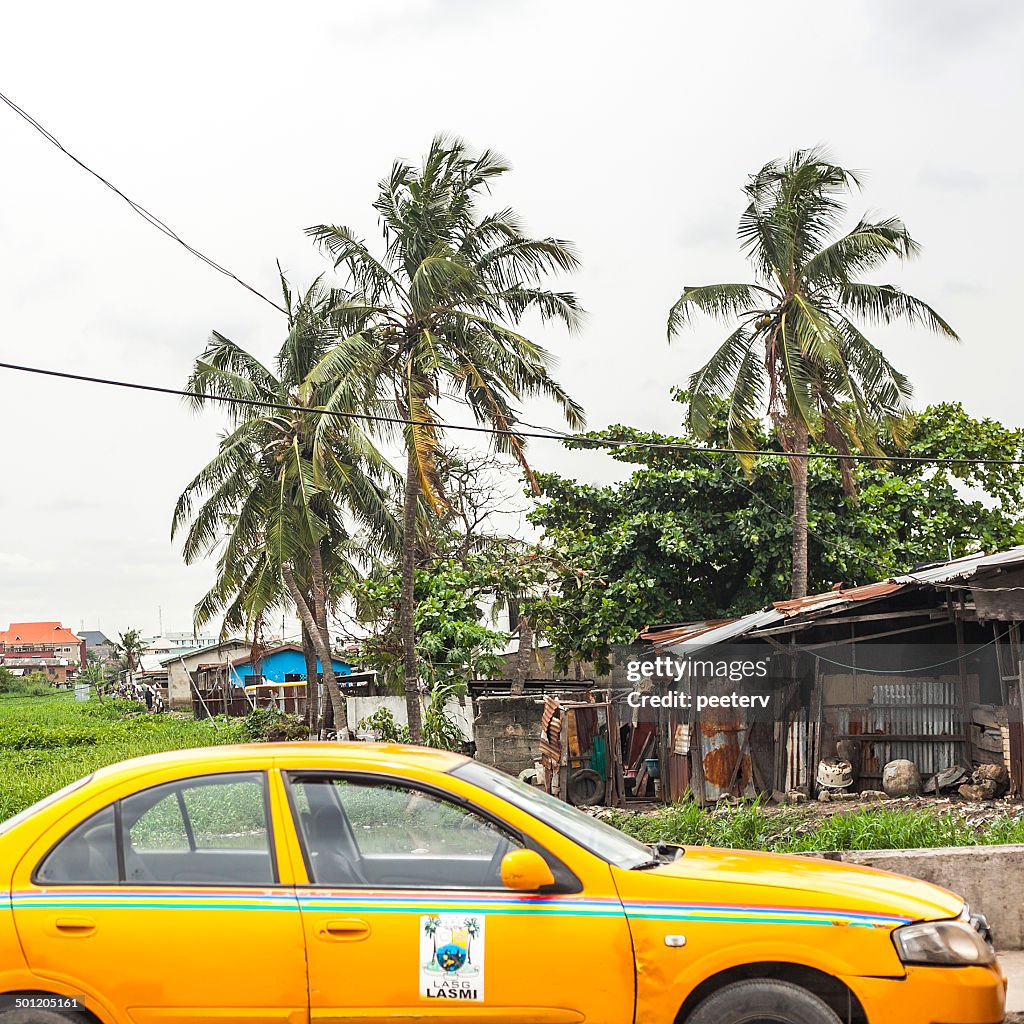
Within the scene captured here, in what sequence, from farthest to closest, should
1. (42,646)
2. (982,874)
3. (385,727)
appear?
(42,646)
(385,727)
(982,874)

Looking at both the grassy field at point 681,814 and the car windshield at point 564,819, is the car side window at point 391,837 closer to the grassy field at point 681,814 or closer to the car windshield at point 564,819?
the car windshield at point 564,819

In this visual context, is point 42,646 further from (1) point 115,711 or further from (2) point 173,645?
(1) point 115,711

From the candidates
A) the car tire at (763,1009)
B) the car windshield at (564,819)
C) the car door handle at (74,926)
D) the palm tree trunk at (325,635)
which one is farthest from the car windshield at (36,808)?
the palm tree trunk at (325,635)

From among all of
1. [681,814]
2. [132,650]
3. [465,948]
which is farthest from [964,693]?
[132,650]

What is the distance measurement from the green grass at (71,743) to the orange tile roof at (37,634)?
421 feet

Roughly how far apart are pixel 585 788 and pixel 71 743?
2372 centimetres

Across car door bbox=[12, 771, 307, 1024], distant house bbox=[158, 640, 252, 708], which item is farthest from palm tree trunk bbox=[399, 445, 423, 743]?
distant house bbox=[158, 640, 252, 708]

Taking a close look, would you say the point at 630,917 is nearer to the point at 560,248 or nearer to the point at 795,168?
the point at 560,248

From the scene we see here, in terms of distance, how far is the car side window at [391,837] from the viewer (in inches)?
176

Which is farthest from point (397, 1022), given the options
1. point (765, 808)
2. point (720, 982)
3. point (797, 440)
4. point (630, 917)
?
point (797, 440)

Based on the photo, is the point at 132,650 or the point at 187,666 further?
the point at 132,650

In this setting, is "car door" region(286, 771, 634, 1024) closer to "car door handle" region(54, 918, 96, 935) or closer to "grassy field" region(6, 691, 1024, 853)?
"car door handle" region(54, 918, 96, 935)

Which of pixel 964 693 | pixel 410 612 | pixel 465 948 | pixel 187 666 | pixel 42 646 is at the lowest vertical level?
pixel 465 948

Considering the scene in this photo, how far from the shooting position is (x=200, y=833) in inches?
181
